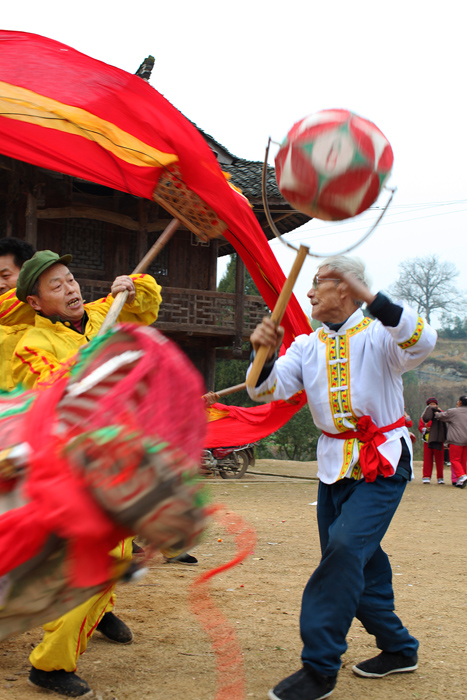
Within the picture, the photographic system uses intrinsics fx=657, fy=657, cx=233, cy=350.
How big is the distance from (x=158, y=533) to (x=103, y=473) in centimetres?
19

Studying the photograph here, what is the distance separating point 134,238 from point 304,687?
39.4 feet

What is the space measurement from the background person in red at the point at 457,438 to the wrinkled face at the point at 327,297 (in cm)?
1111

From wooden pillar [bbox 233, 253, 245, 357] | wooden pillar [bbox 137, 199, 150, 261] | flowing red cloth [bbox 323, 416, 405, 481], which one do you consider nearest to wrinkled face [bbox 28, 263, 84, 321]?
flowing red cloth [bbox 323, 416, 405, 481]

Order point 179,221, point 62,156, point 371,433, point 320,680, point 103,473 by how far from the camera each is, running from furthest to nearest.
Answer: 1. point 179,221
2. point 62,156
3. point 371,433
4. point 320,680
5. point 103,473

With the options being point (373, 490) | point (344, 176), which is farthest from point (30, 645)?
point (344, 176)

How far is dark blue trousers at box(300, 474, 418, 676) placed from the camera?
8.50ft

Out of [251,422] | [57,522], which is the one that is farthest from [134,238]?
[57,522]

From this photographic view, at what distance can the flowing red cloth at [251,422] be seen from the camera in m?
4.39

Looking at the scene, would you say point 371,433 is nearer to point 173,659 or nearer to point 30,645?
point 173,659

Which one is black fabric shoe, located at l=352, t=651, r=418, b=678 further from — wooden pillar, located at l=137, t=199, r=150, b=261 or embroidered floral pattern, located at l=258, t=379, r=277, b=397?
wooden pillar, located at l=137, t=199, r=150, b=261

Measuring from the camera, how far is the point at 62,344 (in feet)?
9.55

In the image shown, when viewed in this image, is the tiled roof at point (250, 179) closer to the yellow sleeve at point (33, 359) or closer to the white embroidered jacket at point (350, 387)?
the white embroidered jacket at point (350, 387)

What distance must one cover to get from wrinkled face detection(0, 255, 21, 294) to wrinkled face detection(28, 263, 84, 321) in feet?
2.67

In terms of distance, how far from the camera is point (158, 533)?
143cm
